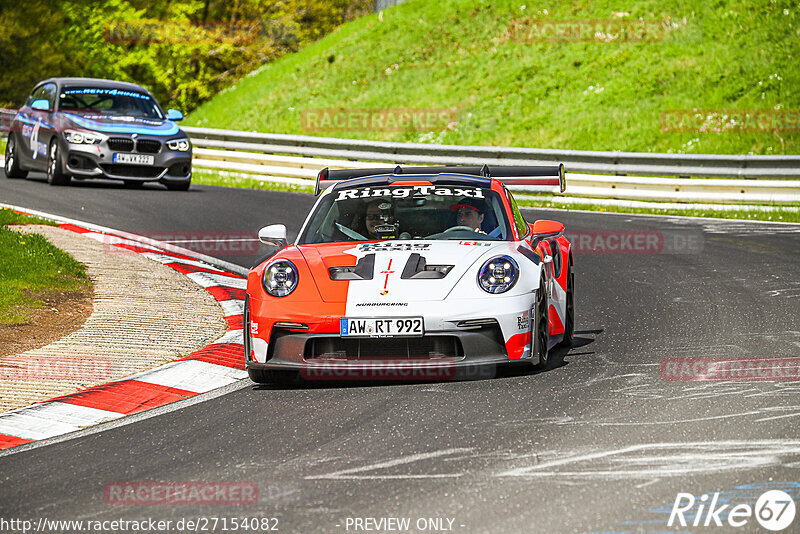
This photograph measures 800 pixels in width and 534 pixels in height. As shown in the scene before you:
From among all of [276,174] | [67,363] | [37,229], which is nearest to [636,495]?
[67,363]

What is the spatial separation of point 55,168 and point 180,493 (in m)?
14.6

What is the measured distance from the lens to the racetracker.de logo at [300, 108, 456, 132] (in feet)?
96.1

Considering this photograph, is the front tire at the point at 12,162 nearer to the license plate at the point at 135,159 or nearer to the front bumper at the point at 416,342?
the license plate at the point at 135,159

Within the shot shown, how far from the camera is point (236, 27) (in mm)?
44281

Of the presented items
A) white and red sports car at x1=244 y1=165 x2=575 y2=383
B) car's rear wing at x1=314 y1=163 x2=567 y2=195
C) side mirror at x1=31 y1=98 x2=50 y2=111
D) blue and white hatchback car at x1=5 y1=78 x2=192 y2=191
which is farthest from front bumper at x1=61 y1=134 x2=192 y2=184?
white and red sports car at x1=244 y1=165 x2=575 y2=383

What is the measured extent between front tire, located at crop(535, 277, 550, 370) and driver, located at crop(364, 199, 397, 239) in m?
1.22

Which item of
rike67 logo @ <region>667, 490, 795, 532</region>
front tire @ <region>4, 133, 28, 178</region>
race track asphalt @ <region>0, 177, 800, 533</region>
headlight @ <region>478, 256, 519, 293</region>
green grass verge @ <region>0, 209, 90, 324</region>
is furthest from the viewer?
front tire @ <region>4, 133, 28, 178</region>

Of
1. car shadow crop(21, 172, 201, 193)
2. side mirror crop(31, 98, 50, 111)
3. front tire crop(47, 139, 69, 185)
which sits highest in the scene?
side mirror crop(31, 98, 50, 111)

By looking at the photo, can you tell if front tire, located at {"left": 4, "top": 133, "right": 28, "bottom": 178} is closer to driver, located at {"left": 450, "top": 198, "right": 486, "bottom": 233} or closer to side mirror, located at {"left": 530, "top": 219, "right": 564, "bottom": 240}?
driver, located at {"left": 450, "top": 198, "right": 486, "bottom": 233}

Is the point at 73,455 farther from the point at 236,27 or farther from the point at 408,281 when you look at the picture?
the point at 236,27

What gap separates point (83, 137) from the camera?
18156 millimetres

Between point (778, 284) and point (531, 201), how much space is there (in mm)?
9491

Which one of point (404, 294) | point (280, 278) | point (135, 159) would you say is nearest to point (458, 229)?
point (404, 294)

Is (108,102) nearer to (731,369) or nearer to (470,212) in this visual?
(470,212)
